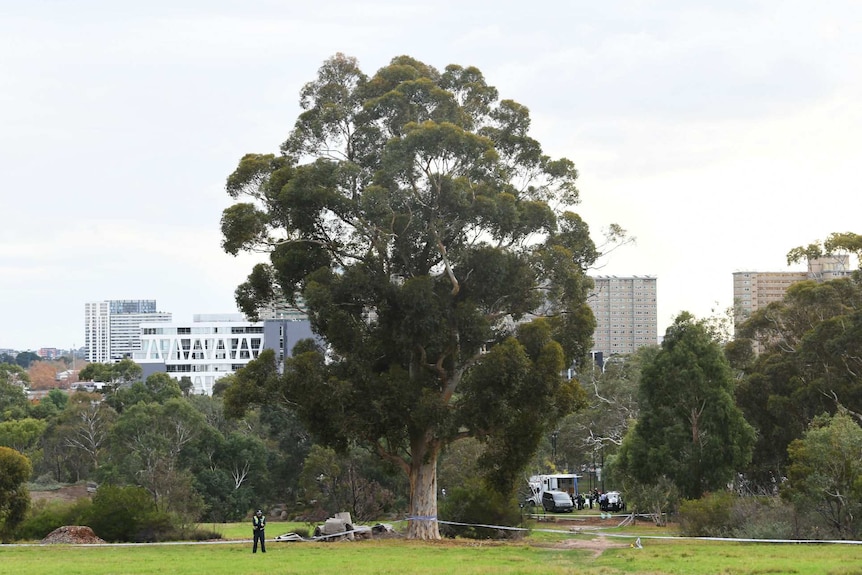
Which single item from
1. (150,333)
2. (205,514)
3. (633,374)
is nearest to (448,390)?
(205,514)

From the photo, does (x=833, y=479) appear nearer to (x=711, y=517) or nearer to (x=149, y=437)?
(x=711, y=517)

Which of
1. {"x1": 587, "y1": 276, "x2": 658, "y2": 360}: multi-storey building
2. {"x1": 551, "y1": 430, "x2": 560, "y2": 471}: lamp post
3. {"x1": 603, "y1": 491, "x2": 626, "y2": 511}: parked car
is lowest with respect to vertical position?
{"x1": 603, "y1": 491, "x2": 626, "y2": 511}: parked car

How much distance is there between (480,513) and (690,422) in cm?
1082

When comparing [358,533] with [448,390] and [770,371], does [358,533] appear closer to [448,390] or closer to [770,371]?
[448,390]

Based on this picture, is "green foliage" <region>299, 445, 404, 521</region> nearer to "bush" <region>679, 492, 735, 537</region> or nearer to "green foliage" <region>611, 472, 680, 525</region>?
"green foliage" <region>611, 472, 680, 525</region>

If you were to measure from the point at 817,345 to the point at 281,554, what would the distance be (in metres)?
27.9

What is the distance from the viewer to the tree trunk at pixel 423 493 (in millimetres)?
33969

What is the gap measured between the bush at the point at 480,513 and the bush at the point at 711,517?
573cm

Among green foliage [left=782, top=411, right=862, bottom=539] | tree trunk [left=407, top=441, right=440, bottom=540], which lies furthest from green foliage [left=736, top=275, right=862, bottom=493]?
tree trunk [left=407, top=441, right=440, bottom=540]

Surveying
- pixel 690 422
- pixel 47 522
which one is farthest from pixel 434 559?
pixel 690 422

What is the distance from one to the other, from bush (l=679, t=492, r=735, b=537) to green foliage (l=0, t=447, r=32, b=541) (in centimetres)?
2224

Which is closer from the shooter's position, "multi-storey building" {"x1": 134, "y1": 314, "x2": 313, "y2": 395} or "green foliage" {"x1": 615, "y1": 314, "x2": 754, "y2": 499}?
"green foliage" {"x1": 615, "y1": 314, "x2": 754, "y2": 499}

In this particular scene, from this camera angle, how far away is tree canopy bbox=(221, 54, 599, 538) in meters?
32.1

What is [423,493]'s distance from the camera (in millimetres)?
34531
